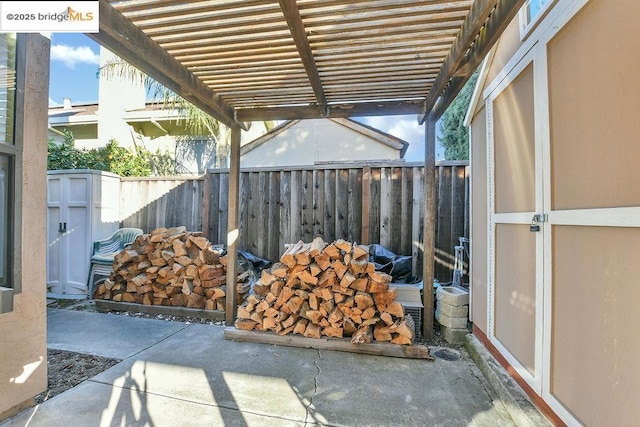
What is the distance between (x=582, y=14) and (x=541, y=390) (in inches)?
80.0

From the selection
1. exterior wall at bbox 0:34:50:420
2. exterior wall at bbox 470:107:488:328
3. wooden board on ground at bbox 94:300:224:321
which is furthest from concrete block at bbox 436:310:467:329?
exterior wall at bbox 0:34:50:420

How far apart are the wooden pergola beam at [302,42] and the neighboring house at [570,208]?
1462mm

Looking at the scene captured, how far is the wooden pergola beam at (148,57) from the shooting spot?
185cm

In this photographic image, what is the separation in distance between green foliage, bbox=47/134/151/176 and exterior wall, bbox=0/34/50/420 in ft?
14.4

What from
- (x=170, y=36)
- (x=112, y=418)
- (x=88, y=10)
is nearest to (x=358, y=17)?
(x=170, y=36)

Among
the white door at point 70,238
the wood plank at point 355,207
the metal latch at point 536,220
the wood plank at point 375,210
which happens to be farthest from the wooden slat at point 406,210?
the white door at point 70,238

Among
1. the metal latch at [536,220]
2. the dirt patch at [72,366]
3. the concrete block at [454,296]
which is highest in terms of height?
the metal latch at [536,220]

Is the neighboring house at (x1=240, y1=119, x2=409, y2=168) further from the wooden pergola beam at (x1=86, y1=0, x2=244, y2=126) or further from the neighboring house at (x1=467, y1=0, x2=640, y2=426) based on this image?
the neighboring house at (x1=467, y1=0, x2=640, y2=426)

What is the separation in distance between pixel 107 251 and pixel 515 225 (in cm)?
527

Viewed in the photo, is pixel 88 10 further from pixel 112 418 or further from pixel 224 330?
pixel 224 330

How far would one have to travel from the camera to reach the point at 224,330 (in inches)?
125

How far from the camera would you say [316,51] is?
2.30 meters

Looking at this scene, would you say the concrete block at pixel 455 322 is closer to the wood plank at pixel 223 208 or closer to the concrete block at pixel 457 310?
the concrete block at pixel 457 310

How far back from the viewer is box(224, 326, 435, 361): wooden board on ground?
2.71 meters
